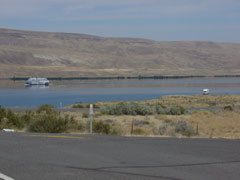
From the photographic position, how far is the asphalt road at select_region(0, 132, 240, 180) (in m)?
7.71

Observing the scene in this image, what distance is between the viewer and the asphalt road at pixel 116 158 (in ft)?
25.3

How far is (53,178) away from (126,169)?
1382 mm

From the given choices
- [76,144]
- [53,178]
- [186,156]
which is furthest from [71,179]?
[76,144]

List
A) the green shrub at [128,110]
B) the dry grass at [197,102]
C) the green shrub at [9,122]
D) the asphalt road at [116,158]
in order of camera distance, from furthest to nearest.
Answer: the dry grass at [197,102], the green shrub at [128,110], the green shrub at [9,122], the asphalt road at [116,158]

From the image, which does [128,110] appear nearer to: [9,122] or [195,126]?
[195,126]

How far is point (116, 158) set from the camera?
30.2 ft

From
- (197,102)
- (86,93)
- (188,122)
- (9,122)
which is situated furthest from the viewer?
(86,93)

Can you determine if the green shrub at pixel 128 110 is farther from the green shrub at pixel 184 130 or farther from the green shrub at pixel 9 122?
the green shrub at pixel 184 130

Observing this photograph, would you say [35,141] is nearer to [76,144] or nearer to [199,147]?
[76,144]

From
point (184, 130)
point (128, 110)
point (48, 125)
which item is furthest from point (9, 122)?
point (128, 110)

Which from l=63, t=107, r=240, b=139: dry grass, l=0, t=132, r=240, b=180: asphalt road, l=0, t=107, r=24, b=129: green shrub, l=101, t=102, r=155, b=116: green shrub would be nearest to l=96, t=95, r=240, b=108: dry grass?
l=101, t=102, r=155, b=116: green shrub

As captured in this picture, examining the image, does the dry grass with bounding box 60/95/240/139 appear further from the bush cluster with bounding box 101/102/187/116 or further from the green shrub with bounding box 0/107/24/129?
the green shrub with bounding box 0/107/24/129

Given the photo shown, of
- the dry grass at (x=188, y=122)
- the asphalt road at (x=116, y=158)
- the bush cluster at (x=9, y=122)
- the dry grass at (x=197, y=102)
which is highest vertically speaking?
the asphalt road at (x=116, y=158)

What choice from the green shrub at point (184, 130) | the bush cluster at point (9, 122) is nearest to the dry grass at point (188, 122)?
the green shrub at point (184, 130)
